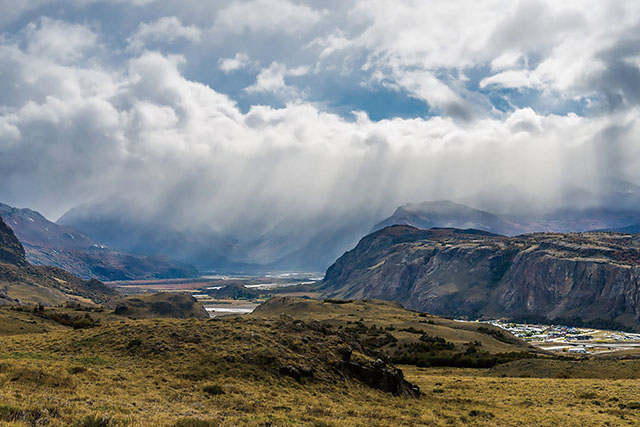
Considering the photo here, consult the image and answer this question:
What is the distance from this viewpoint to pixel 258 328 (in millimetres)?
48750

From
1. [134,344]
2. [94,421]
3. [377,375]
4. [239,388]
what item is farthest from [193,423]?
[377,375]

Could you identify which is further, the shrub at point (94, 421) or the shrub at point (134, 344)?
the shrub at point (134, 344)

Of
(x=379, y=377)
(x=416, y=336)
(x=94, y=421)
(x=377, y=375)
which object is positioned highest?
(x=94, y=421)

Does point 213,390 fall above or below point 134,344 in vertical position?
below

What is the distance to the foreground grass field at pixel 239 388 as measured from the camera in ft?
85.4

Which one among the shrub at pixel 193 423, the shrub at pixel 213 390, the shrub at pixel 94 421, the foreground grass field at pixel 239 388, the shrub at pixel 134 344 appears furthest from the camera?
the shrub at pixel 134 344

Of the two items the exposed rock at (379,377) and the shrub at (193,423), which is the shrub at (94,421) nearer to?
the shrub at (193,423)

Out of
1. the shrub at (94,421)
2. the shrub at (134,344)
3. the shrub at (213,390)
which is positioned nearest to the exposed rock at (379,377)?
the shrub at (213,390)

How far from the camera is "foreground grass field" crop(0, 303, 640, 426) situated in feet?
85.4

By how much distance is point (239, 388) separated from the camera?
112 ft

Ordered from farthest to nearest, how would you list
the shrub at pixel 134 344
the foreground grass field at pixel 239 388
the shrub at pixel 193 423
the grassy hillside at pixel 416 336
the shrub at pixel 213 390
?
the grassy hillside at pixel 416 336, the shrub at pixel 134 344, the shrub at pixel 213 390, the foreground grass field at pixel 239 388, the shrub at pixel 193 423

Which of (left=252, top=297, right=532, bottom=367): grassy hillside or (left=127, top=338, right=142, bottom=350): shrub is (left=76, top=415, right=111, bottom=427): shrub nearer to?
(left=127, top=338, right=142, bottom=350): shrub

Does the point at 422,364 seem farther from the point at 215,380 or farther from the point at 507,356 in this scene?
the point at 215,380

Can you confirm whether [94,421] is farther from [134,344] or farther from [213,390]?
[134,344]
